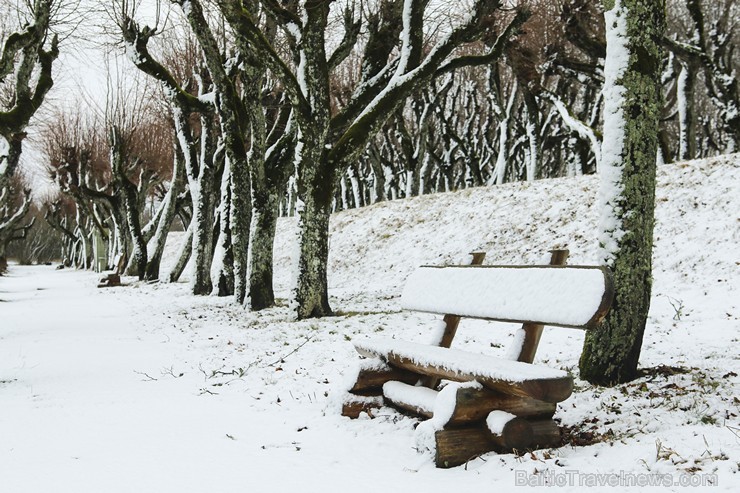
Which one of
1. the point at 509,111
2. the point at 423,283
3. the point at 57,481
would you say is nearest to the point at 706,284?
the point at 423,283

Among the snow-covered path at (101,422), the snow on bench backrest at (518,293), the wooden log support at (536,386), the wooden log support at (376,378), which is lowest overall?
the snow-covered path at (101,422)

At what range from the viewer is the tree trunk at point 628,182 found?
15.5 ft

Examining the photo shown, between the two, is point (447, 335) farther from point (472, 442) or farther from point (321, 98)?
point (321, 98)

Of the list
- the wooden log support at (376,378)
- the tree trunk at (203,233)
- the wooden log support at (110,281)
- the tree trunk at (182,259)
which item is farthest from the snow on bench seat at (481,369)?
the wooden log support at (110,281)

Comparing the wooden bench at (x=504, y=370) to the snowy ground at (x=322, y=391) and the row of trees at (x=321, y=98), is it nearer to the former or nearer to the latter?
the snowy ground at (x=322, y=391)

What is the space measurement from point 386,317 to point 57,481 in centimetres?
625

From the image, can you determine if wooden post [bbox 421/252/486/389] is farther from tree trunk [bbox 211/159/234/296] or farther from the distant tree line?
tree trunk [bbox 211/159/234/296]

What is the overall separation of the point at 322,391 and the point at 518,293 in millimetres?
2500

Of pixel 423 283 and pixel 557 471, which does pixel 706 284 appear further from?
pixel 557 471

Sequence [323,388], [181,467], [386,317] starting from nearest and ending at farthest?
[181,467], [323,388], [386,317]

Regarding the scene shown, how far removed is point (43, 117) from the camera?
2873cm

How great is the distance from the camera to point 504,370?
330 cm

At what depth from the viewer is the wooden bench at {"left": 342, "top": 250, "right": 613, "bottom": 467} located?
3254 mm

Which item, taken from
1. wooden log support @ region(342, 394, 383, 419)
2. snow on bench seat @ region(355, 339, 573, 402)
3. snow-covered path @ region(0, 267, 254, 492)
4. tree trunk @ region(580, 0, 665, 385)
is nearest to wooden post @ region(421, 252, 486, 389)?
snow on bench seat @ region(355, 339, 573, 402)
